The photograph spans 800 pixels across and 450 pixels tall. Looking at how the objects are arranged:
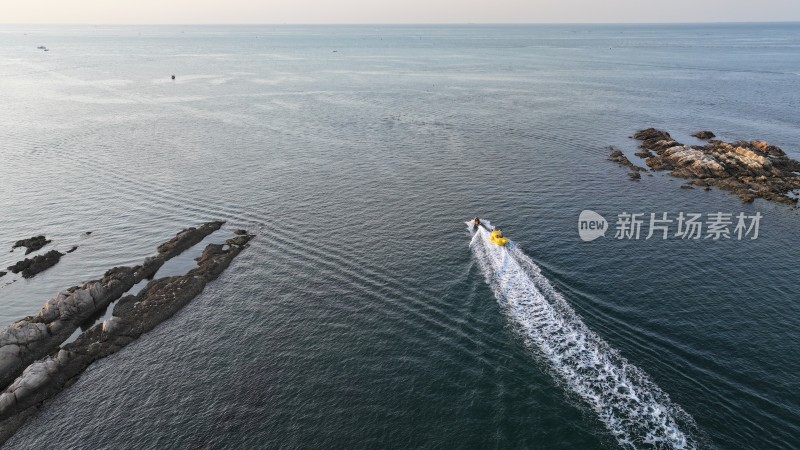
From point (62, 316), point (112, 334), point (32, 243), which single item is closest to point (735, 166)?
point (112, 334)

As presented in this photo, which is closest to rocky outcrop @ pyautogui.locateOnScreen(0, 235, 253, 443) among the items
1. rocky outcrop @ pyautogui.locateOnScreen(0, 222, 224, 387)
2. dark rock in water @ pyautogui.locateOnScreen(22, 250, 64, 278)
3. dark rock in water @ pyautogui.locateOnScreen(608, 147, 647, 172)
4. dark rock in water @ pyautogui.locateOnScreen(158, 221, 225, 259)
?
rocky outcrop @ pyautogui.locateOnScreen(0, 222, 224, 387)

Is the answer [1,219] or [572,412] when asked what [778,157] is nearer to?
[572,412]

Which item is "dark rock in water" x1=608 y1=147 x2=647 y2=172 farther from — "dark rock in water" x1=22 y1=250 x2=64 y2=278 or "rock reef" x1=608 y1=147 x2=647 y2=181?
"dark rock in water" x1=22 y1=250 x2=64 y2=278

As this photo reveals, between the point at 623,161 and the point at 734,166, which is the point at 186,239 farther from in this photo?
the point at 734,166

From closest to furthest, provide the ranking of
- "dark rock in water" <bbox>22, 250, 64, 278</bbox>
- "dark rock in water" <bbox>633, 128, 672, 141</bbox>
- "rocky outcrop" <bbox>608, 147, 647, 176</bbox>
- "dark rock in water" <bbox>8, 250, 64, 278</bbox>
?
"dark rock in water" <bbox>22, 250, 64, 278</bbox>, "dark rock in water" <bbox>8, 250, 64, 278</bbox>, "rocky outcrop" <bbox>608, 147, 647, 176</bbox>, "dark rock in water" <bbox>633, 128, 672, 141</bbox>

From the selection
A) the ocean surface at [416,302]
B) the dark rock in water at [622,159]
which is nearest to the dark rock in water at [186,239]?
the ocean surface at [416,302]
